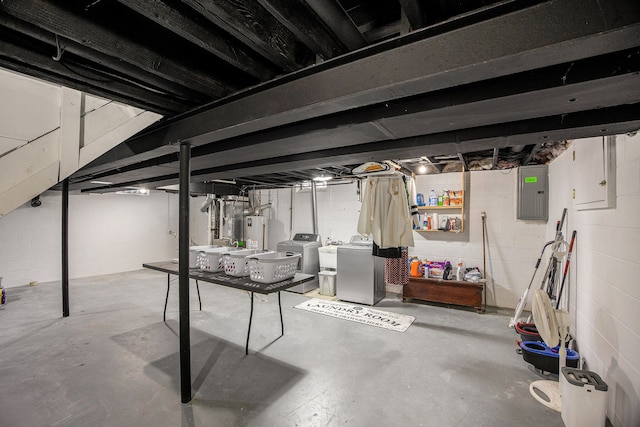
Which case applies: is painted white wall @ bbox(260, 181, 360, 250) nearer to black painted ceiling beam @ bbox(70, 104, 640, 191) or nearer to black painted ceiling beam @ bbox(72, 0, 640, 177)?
black painted ceiling beam @ bbox(70, 104, 640, 191)

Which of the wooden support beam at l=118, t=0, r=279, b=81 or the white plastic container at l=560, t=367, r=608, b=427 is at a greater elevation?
the wooden support beam at l=118, t=0, r=279, b=81

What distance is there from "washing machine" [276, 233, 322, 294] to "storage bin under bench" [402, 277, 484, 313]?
5.69ft

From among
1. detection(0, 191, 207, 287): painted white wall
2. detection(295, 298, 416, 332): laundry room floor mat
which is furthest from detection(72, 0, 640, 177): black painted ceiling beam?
detection(0, 191, 207, 287): painted white wall

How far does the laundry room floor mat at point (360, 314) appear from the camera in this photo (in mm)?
3721

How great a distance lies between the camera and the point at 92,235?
6.62 meters

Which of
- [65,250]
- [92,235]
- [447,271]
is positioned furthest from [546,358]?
[92,235]

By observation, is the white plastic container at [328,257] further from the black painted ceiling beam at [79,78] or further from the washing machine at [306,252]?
the black painted ceiling beam at [79,78]

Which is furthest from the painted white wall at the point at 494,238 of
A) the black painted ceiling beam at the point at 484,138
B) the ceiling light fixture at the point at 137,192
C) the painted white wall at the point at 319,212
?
the ceiling light fixture at the point at 137,192

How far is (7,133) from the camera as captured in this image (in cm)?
245

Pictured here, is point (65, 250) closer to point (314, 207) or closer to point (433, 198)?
point (314, 207)

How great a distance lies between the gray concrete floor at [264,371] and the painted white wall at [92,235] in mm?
2071

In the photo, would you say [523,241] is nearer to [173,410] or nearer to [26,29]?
[173,410]

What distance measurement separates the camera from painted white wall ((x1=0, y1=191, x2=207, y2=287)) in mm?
5641

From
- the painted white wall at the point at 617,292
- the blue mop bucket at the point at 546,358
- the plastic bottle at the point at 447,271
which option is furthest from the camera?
the plastic bottle at the point at 447,271
